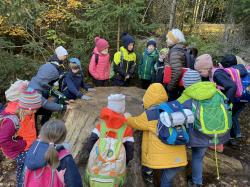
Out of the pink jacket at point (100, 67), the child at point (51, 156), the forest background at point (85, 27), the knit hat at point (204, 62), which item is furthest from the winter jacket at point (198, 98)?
the forest background at point (85, 27)

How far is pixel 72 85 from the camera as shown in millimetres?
6387

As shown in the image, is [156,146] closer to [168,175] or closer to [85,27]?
[168,175]

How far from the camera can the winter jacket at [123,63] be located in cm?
771

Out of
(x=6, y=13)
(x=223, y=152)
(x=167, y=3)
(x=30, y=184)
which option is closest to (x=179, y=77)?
(x=223, y=152)

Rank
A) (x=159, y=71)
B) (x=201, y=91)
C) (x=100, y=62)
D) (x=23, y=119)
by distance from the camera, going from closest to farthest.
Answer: (x=23, y=119) → (x=201, y=91) → (x=159, y=71) → (x=100, y=62)

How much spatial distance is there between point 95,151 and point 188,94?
1.63 metres

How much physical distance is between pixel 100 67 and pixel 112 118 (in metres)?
3.49

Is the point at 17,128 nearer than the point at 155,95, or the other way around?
the point at 17,128

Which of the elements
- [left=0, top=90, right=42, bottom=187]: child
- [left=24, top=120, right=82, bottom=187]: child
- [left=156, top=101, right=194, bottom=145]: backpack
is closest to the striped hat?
[left=0, top=90, right=42, bottom=187]: child

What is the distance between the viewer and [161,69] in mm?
7203

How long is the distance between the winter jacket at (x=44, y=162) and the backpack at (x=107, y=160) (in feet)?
2.77

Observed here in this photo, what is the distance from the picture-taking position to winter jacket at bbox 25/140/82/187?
3.43 m

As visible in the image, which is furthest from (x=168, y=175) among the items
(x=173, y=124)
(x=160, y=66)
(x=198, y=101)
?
(x=160, y=66)

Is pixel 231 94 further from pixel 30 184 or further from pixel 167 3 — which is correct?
pixel 167 3
